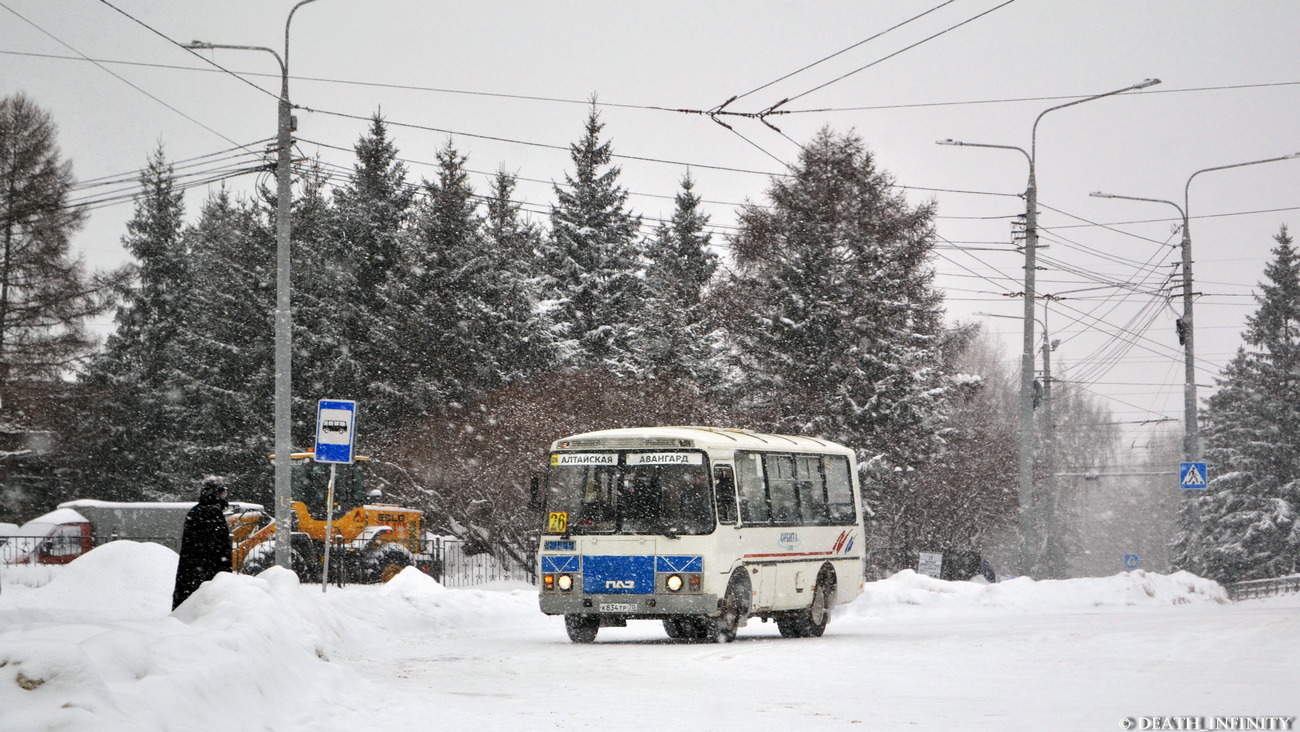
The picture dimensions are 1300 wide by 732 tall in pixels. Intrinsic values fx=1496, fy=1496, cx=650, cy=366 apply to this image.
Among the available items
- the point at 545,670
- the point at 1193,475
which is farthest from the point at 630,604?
the point at 1193,475

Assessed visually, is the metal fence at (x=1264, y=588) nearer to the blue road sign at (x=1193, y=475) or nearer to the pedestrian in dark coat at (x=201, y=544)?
the blue road sign at (x=1193, y=475)

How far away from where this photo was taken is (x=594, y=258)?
2219 inches

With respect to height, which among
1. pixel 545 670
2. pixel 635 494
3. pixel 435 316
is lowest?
pixel 545 670

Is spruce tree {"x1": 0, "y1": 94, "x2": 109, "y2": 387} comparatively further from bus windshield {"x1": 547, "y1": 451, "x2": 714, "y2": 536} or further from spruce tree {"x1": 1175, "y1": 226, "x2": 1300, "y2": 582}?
spruce tree {"x1": 1175, "y1": 226, "x2": 1300, "y2": 582}

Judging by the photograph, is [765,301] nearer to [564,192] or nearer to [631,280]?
[631,280]

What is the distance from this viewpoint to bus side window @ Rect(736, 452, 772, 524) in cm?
1952

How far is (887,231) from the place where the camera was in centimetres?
→ 4669

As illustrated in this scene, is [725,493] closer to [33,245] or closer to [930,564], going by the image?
[930,564]

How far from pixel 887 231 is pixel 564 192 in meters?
15.6

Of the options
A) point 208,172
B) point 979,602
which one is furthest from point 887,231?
point 208,172

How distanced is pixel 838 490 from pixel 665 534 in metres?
5.28

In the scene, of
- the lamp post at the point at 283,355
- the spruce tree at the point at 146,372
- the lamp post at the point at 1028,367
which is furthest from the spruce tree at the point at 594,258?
the lamp post at the point at 283,355

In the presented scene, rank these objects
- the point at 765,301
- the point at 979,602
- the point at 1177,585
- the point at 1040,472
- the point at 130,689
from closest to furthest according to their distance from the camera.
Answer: the point at 130,689 → the point at 979,602 → the point at 1177,585 → the point at 765,301 → the point at 1040,472

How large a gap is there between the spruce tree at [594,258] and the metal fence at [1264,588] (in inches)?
824
